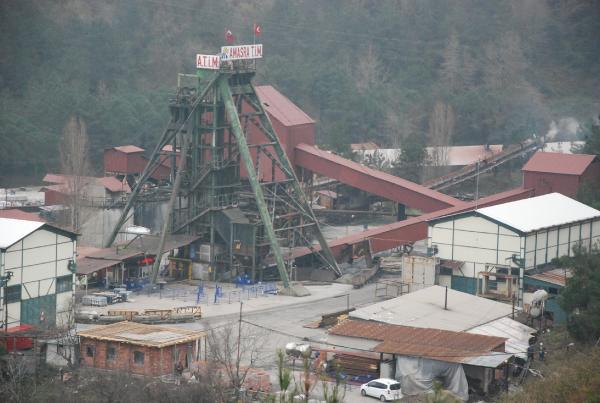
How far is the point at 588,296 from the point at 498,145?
150 feet

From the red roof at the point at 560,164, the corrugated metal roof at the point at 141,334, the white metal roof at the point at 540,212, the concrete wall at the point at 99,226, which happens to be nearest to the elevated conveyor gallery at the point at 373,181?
the red roof at the point at 560,164

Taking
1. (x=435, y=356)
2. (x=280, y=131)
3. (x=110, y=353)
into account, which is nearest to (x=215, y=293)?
(x=110, y=353)

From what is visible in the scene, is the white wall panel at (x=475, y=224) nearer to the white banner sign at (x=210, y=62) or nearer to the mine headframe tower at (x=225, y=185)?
the mine headframe tower at (x=225, y=185)

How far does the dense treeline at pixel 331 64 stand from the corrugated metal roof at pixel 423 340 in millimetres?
38007

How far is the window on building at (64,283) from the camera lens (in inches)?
1662

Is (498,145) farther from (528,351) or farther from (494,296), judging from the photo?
(528,351)

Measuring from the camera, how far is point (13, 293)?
40.4 metres

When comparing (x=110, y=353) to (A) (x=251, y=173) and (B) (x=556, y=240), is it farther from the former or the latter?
(B) (x=556, y=240)

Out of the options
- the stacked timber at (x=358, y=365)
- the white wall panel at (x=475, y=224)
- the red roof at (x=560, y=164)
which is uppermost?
the red roof at (x=560, y=164)

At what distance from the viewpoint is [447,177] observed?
239 ft

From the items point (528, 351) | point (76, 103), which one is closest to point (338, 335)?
point (528, 351)

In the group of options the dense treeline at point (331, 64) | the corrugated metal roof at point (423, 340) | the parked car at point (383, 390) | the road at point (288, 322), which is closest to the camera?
the parked car at point (383, 390)

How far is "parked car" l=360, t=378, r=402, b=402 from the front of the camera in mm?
34469

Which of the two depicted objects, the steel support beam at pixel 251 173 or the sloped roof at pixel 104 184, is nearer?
the steel support beam at pixel 251 173
